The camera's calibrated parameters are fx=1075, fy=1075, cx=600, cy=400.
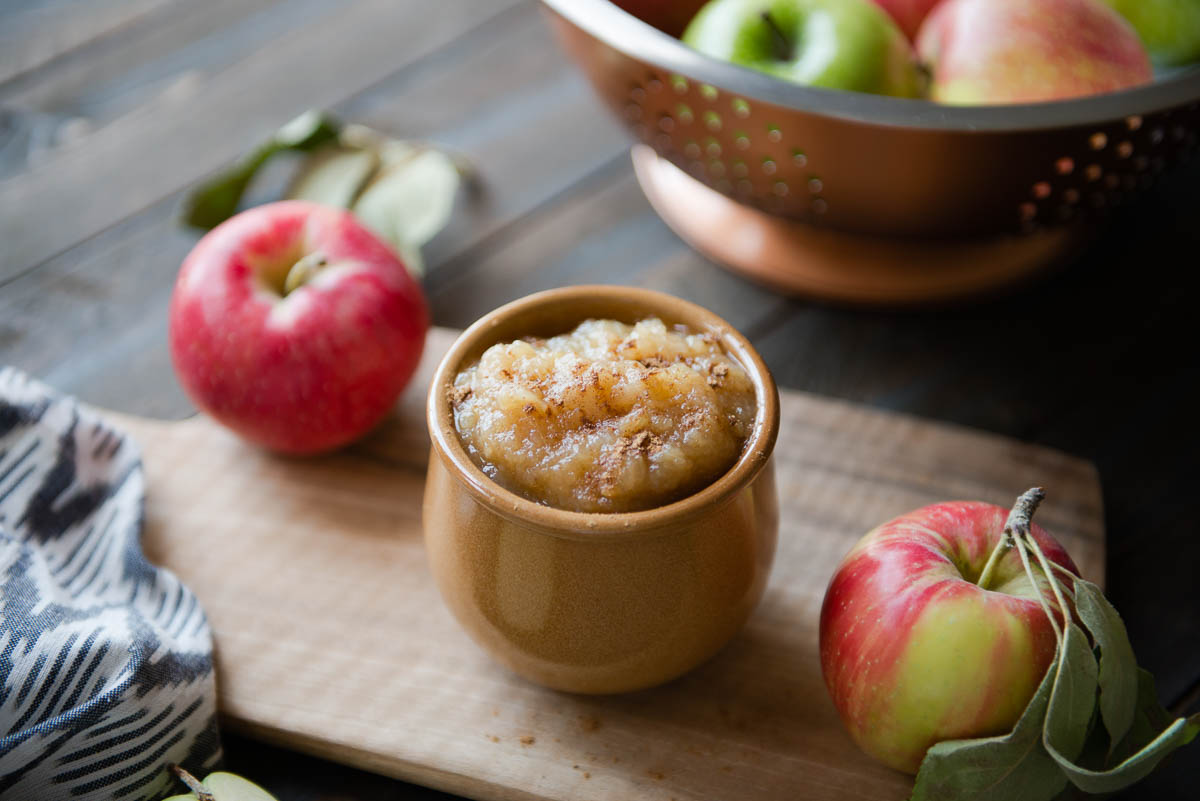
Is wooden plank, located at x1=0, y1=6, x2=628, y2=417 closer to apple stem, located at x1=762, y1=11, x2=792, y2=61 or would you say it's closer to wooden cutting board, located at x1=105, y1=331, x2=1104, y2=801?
wooden cutting board, located at x1=105, y1=331, x2=1104, y2=801

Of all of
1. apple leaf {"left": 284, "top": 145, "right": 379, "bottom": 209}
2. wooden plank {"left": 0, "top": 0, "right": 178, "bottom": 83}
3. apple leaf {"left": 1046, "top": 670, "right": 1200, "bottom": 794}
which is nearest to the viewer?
apple leaf {"left": 1046, "top": 670, "right": 1200, "bottom": 794}

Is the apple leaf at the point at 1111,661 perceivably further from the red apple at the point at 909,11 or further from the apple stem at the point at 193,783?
the red apple at the point at 909,11

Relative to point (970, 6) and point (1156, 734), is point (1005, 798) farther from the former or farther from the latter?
point (970, 6)

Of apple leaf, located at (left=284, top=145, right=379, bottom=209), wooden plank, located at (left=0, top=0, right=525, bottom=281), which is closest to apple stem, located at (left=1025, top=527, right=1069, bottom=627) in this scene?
apple leaf, located at (left=284, top=145, right=379, bottom=209)

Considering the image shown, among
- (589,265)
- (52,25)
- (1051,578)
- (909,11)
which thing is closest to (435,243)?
(589,265)

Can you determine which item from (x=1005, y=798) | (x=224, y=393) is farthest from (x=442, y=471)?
(x=1005, y=798)

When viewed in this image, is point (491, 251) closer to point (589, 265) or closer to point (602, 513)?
point (589, 265)

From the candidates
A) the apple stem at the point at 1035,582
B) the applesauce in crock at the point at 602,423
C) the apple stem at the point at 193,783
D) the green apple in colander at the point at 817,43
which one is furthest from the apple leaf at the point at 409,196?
the apple stem at the point at 1035,582
